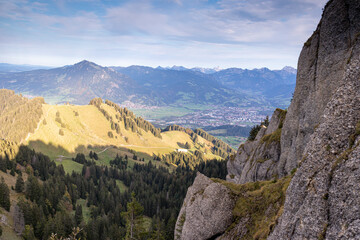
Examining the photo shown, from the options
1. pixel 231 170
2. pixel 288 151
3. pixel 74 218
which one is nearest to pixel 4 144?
pixel 74 218

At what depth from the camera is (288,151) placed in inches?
1757

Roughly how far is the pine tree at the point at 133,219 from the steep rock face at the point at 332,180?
35.2m

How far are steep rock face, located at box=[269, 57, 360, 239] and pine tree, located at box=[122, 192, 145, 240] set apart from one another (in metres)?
35.2

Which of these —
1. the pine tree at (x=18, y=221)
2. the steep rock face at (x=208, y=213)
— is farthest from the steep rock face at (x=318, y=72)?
the pine tree at (x=18, y=221)

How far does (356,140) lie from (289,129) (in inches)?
1279

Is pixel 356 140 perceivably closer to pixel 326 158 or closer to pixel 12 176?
pixel 326 158

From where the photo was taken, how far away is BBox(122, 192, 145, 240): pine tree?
1852 inches

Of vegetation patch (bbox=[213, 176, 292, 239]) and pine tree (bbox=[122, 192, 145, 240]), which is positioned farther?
pine tree (bbox=[122, 192, 145, 240])

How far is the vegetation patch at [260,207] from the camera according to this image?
82.1ft

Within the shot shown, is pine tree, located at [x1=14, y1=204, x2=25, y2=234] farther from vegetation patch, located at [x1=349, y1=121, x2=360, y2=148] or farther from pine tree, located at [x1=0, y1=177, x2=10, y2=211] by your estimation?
vegetation patch, located at [x1=349, y1=121, x2=360, y2=148]

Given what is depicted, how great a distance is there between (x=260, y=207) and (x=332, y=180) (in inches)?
667

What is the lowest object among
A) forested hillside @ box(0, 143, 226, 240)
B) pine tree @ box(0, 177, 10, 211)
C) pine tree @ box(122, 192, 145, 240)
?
forested hillside @ box(0, 143, 226, 240)

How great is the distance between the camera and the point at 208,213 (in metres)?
32.2

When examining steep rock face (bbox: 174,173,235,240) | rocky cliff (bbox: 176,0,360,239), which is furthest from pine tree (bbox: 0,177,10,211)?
rocky cliff (bbox: 176,0,360,239)
